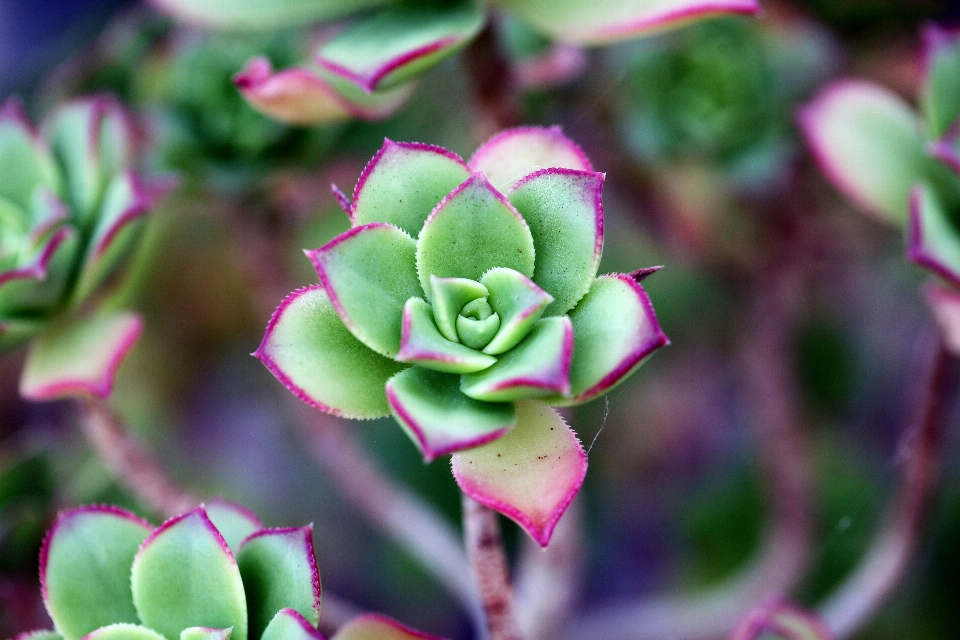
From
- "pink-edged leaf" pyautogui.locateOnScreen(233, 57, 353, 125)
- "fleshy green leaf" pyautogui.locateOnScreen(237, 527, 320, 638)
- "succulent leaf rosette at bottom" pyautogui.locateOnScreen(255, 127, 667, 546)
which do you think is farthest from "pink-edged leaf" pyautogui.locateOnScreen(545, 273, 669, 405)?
"pink-edged leaf" pyautogui.locateOnScreen(233, 57, 353, 125)

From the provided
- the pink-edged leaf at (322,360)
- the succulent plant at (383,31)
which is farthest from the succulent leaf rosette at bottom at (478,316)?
the succulent plant at (383,31)

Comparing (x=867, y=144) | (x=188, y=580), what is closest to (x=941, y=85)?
(x=867, y=144)

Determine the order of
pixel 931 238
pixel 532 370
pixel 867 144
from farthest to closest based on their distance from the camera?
pixel 867 144, pixel 931 238, pixel 532 370

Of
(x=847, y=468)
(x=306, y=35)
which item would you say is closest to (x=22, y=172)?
(x=306, y=35)

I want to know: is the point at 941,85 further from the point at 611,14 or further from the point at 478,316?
the point at 478,316

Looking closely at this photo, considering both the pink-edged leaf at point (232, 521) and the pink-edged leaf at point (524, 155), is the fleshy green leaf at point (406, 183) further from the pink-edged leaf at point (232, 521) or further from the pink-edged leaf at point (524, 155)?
the pink-edged leaf at point (232, 521)

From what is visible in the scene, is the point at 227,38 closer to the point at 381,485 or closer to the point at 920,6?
the point at 381,485

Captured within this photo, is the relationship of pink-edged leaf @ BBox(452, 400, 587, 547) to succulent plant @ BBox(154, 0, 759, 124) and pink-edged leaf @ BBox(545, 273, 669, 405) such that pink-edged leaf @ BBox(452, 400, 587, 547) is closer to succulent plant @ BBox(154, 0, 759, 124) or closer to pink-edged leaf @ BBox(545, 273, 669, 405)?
pink-edged leaf @ BBox(545, 273, 669, 405)
